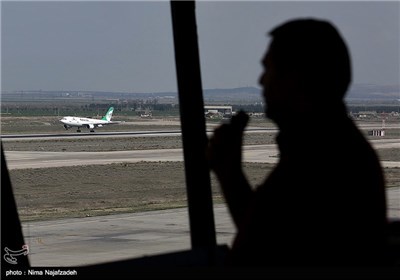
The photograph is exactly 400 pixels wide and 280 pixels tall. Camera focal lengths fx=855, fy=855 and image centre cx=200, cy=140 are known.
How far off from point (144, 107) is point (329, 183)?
135 m

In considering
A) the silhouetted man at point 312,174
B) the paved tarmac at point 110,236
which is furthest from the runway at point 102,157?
the silhouetted man at point 312,174

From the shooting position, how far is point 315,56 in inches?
57.6

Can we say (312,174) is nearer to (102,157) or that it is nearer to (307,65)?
(307,65)

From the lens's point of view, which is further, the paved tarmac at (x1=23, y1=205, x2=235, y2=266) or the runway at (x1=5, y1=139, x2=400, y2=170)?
the runway at (x1=5, y1=139, x2=400, y2=170)

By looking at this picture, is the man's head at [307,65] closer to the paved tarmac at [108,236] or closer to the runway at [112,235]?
the runway at [112,235]

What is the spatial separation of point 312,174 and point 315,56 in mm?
206

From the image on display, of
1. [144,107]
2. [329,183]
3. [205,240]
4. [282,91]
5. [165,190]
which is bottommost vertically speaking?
[144,107]

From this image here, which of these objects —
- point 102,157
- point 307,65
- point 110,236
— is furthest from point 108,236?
point 102,157

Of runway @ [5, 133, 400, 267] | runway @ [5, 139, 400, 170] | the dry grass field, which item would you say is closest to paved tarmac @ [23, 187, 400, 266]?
runway @ [5, 133, 400, 267]

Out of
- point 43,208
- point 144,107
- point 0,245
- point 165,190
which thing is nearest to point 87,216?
point 43,208

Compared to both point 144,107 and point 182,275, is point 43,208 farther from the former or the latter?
point 144,107

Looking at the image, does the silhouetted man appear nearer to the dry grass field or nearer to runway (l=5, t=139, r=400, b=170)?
the dry grass field

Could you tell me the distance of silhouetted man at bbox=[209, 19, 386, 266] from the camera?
1.39 m

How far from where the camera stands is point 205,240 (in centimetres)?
231
